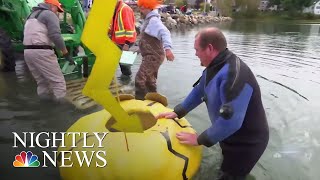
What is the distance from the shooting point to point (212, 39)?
9.66 ft

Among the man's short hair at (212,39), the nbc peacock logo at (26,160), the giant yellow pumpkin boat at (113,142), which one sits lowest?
the nbc peacock logo at (26,160)

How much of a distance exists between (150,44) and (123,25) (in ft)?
2.74

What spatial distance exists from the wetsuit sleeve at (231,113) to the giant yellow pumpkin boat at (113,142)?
0.43 meters

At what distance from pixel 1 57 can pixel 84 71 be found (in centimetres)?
178

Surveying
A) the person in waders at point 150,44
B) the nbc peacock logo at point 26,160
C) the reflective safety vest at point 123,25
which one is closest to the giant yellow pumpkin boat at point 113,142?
the nbc peacock logo at point 26,160

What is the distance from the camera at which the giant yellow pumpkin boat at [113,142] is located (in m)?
2.37

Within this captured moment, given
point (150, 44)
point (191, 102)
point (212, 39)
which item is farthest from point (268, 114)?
point (212, 39)

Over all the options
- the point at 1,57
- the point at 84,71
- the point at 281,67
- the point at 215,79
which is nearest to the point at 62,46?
the point at 84,71

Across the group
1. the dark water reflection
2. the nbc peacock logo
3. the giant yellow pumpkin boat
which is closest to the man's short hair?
the giant yellow pumpkin boat

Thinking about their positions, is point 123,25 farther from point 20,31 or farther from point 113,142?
point 113,142

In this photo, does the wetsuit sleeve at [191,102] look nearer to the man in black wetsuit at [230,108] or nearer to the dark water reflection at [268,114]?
the man in black wetsuit at [230,108]

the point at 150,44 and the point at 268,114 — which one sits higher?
the point at 150,44

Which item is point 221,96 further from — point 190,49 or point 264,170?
point 190,49

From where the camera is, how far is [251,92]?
9.33 ft
